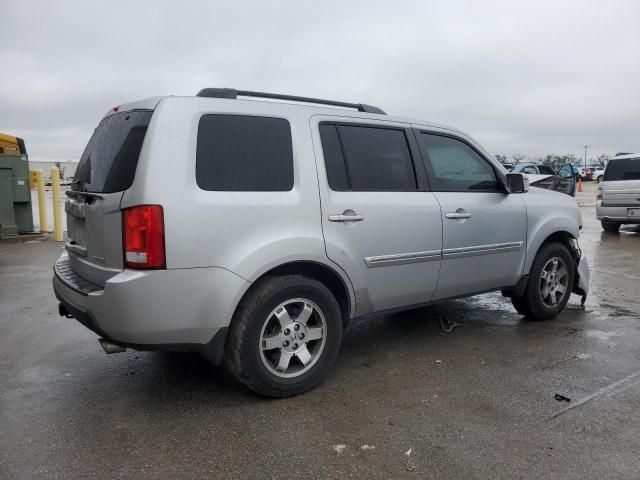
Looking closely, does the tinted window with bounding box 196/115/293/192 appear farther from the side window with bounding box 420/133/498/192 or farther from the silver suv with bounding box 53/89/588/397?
the side window with bounding box 420/133/498/192

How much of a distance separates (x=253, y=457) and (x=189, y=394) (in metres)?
0.94

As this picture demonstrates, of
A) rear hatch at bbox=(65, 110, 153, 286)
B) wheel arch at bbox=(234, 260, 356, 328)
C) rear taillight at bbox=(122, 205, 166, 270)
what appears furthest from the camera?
wheel arch at bbox=(234, 260, 356, 328)

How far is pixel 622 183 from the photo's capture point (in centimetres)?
1234

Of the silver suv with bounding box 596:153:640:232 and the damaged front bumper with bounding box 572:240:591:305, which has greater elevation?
the silver suv with bounding box 596:153:640:232

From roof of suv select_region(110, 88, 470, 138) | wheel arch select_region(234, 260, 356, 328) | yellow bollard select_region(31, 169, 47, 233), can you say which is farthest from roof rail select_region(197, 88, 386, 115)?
yellow bollard select_region(31, 169, 47, 233)

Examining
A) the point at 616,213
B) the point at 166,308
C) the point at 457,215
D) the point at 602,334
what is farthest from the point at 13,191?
the point at 616,213

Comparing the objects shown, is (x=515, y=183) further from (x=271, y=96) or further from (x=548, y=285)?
(x=271, y=96)

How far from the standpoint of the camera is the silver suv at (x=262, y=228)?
9.69 feet

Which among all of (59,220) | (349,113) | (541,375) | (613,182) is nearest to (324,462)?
(541,375)

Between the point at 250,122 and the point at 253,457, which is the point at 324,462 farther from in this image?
the point at 250,122

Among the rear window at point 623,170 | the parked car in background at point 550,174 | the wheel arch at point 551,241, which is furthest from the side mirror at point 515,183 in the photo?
the parked car in background at point 550,174

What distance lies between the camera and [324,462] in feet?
8.84

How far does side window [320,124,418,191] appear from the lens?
12.1ft

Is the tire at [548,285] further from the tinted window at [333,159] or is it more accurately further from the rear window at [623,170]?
the rear window at [623,170]
